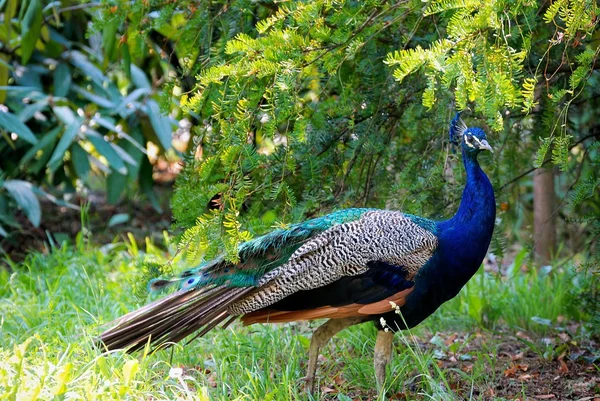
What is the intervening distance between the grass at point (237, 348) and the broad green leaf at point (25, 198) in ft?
1.08

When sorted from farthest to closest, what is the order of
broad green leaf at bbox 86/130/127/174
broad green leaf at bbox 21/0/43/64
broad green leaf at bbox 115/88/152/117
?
broad green leaf at bbox 115/88/152/117 → broad green leaf at bbox 86/130/127/174 → broad green leaf at bbox 21/0/43/64

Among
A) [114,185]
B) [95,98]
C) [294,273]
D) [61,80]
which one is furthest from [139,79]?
[294,273]

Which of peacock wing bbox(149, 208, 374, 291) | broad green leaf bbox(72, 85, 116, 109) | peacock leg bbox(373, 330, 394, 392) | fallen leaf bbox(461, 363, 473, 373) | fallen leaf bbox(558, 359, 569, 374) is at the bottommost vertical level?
fallen leaf bbox(461, 363, 473, 373)

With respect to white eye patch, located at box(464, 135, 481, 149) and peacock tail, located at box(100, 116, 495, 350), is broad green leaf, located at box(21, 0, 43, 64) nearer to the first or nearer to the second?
peacock tail, located at box(100, 116, 495, 350)

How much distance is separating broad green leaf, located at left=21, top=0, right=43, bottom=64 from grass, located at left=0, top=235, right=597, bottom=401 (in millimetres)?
1247

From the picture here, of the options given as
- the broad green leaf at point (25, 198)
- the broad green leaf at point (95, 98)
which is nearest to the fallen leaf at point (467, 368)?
the broad green leaf at point (25, 198)

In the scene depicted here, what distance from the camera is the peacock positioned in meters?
3.24

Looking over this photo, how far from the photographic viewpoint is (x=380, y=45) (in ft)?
11.7

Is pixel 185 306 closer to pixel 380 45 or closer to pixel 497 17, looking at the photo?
pixel 380 45

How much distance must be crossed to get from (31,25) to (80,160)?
3.86 feet

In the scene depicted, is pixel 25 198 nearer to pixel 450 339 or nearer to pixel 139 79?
pixel 139 79

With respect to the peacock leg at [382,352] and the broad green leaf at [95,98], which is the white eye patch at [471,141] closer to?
the peacock leg at [382,352]

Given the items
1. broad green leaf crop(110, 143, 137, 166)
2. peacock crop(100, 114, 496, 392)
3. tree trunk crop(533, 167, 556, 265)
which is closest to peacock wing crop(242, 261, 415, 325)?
peacock crop(100, 114, 496, 392)

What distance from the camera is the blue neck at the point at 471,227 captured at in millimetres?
3281
